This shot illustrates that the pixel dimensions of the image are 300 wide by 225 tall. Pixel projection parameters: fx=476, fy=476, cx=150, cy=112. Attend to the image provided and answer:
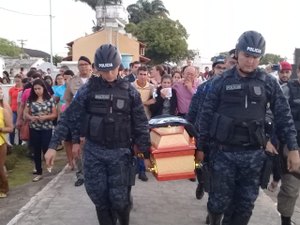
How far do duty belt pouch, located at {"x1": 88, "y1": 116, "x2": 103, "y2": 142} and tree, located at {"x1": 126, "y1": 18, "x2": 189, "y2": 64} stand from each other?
4767cm

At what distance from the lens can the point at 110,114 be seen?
4625 millimetres

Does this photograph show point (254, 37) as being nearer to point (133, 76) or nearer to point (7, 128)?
point (7, 128)

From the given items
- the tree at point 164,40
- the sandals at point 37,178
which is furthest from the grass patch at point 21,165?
the tree at point 164,40

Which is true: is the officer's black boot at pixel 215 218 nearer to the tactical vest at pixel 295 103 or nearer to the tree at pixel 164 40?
the tactical vest at pixel 295 103

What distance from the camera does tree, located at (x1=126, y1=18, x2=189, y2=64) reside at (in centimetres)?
5266

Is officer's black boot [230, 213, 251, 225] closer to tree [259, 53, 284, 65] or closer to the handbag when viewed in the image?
tree [259, 53, 284, 65]

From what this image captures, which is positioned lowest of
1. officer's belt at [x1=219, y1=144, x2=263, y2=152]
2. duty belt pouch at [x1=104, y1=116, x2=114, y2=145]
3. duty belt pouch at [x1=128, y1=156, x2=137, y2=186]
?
duty belt pouch at [x1=128, y1=156, x2=137, y2=186]

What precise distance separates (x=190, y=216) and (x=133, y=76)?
14.5ft

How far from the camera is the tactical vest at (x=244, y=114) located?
4309 mm

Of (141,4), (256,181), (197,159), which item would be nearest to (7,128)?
(197,159)

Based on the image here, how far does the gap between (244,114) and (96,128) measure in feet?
4.62

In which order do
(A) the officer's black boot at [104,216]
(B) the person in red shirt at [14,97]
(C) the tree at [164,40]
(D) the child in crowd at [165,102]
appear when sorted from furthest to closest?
(C) the tree at [164,40] < (B) the person in red shirt at [14,97] < (D) the child in crowd at [165,102] < (A) the officer's black boot at [104,216]

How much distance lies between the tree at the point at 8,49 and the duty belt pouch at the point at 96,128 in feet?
338

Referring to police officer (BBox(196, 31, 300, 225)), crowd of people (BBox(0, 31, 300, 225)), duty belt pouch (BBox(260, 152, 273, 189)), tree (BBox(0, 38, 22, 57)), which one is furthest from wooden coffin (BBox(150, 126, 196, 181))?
tree (BBox(0, 38, 22, 57))
